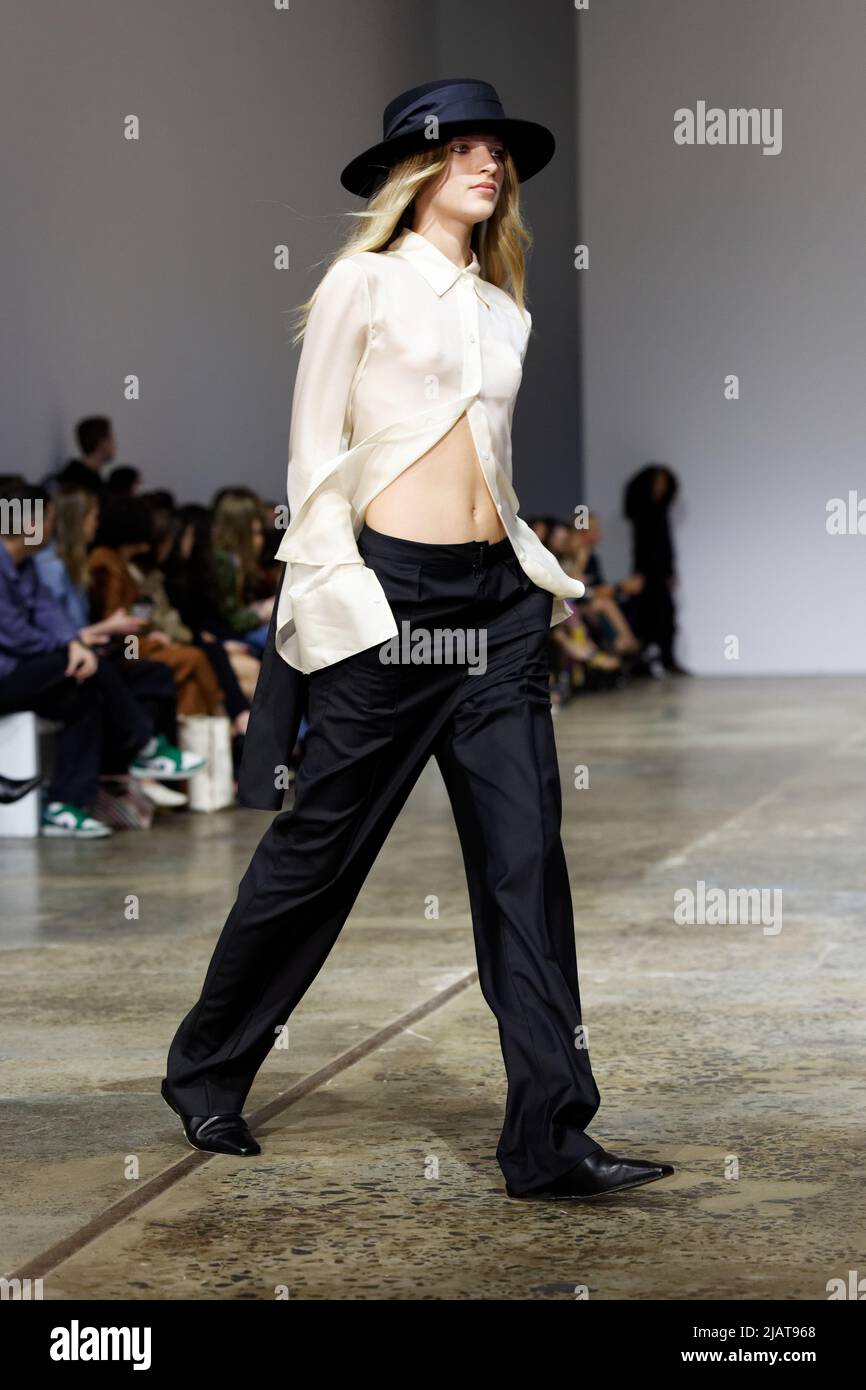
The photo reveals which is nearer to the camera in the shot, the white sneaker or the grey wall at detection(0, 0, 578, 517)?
the white sneaker

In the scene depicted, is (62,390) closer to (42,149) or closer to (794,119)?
(42,149)

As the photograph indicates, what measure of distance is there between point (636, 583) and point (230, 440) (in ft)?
13.2

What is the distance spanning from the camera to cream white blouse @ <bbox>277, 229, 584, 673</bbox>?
2561mm

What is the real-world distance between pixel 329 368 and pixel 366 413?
0.26ft

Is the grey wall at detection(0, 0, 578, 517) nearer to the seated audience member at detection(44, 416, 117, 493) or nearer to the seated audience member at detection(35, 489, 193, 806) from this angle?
the seated audience member at detection(44, 416, 117, 493)

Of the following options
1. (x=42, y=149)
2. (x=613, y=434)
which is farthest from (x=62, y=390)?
(x=613, y=434)

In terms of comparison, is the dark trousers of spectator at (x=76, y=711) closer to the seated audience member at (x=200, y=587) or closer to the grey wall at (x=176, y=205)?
the seated audience member at (x=200, y=587)

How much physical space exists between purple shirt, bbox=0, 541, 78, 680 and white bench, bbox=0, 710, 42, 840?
0.16m

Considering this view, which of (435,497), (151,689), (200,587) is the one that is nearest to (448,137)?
(435,497)

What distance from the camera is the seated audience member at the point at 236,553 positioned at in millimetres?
7453

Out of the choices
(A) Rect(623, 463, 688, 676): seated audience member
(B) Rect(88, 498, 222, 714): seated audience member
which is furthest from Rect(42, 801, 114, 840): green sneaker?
(A) Rect(623, 463, 688, 676): seated audience member

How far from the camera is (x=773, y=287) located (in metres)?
13.9

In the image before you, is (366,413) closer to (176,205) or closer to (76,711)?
(76,711)

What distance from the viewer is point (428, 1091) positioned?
120 inches
